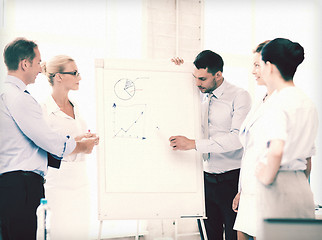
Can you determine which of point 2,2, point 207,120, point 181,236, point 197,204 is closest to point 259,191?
point 197,204

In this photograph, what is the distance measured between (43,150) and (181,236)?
2.11 m

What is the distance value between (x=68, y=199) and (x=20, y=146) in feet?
2.51

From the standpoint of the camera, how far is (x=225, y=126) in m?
2.45

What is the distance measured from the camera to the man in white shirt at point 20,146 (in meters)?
1.86

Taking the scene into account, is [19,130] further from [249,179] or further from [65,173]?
[249,179]

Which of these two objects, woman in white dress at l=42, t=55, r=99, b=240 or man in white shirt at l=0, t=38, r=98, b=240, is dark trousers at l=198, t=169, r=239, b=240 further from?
man in white shirt at l=0, t=38, r=98, b=240

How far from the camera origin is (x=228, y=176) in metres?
2.40

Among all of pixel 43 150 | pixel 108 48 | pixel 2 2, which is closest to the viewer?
pixel 43 150

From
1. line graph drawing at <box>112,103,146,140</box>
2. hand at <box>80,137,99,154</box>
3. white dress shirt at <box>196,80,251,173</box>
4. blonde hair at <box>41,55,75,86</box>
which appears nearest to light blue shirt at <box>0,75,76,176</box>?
hand at <box>80,137,99,154</box>

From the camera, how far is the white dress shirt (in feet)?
7.58

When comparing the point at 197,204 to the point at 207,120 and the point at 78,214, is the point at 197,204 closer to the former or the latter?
the point at 207,120

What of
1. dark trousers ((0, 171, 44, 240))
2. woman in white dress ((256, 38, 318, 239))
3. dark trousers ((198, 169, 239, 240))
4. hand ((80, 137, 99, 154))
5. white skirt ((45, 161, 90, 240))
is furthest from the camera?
white skirt ((45, 161, 90, 240))

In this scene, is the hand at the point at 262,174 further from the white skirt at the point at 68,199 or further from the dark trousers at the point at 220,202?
the white skirt at the point at 68,199

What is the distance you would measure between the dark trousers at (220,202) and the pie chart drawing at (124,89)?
2.68ft
